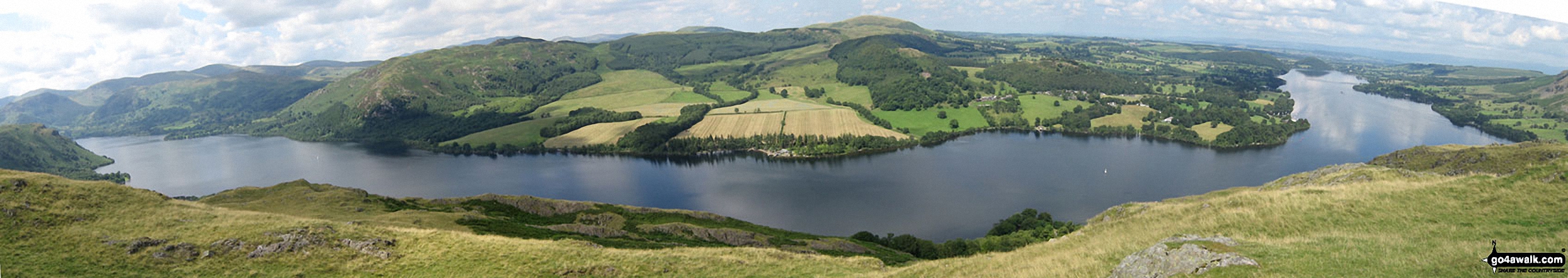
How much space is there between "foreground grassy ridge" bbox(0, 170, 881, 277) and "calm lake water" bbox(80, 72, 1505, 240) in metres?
60.4

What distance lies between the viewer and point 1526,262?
1523cm

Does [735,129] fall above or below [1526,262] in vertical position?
below

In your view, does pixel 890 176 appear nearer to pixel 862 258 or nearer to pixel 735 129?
pixel 735 129

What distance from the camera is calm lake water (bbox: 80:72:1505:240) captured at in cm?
10688

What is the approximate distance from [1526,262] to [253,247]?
51248 millimetres

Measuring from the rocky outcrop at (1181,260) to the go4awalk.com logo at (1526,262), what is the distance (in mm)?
4814

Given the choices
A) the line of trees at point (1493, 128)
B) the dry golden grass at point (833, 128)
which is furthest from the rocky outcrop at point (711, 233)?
the line of trees at point (1493, 128)

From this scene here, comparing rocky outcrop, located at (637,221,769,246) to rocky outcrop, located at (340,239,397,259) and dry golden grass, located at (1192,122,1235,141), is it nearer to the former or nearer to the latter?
rocky outcrop, located at (340,239,397,259)

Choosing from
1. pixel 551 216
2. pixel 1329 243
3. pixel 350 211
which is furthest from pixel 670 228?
pixel 1329 243

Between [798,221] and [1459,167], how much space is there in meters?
85.7

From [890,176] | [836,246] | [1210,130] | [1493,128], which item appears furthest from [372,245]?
[1493,128]

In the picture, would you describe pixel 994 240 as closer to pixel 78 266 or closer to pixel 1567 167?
pixel 1567 167

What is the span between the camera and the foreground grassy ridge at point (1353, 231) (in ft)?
56.9

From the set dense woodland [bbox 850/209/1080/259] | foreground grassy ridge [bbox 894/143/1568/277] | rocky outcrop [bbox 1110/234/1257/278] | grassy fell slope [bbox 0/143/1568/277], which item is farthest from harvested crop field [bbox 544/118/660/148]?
rocky outcrop [bbox 1110/234/1257/278]
